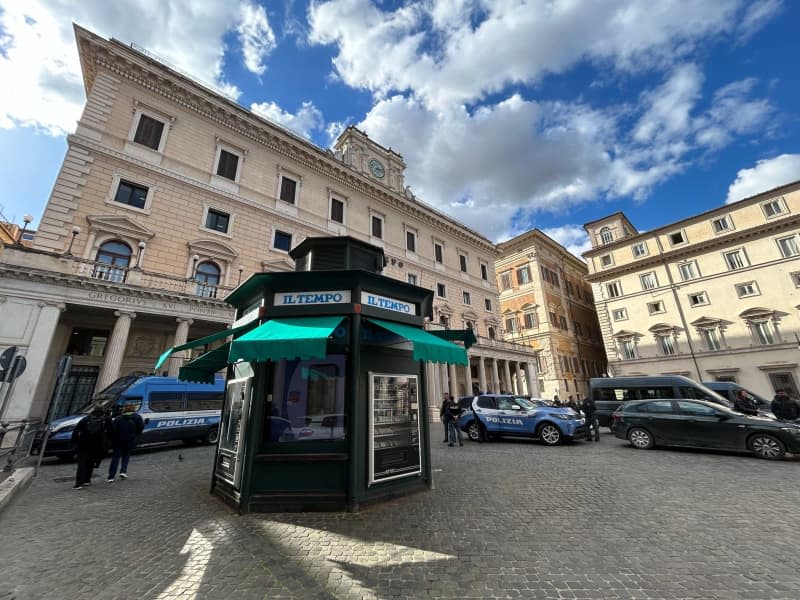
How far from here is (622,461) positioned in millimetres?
8484

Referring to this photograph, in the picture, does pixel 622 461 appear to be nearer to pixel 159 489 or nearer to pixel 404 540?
pixel 404 540

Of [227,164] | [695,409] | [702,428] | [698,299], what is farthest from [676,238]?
[227,164]

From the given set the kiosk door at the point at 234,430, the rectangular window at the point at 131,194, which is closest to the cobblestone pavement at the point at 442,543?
the kiosk door at the point at 234,430

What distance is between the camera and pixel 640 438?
34.3 feet

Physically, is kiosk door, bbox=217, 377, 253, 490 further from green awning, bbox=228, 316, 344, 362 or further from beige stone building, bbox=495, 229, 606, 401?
beige stone building, bbox=495, 229, 606, 401

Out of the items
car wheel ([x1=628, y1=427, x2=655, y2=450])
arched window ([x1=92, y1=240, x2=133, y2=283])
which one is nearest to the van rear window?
arched window ([x1=92, y1=240, x2=133, y2=283])

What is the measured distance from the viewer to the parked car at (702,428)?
8.26 meters

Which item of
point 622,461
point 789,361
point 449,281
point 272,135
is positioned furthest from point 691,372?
point 272,135

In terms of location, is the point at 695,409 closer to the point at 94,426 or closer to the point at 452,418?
the point at 452,418

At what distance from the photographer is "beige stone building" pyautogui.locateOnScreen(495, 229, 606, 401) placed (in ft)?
117

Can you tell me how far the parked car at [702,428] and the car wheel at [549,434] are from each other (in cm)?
183

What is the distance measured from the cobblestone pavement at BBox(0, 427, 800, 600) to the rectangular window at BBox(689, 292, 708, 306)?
33.2 meters

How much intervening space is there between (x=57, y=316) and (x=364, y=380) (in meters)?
15.8

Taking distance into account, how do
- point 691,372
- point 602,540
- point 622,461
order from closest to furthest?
1. point 602,540
2. point 622,461
3. point 691,372
